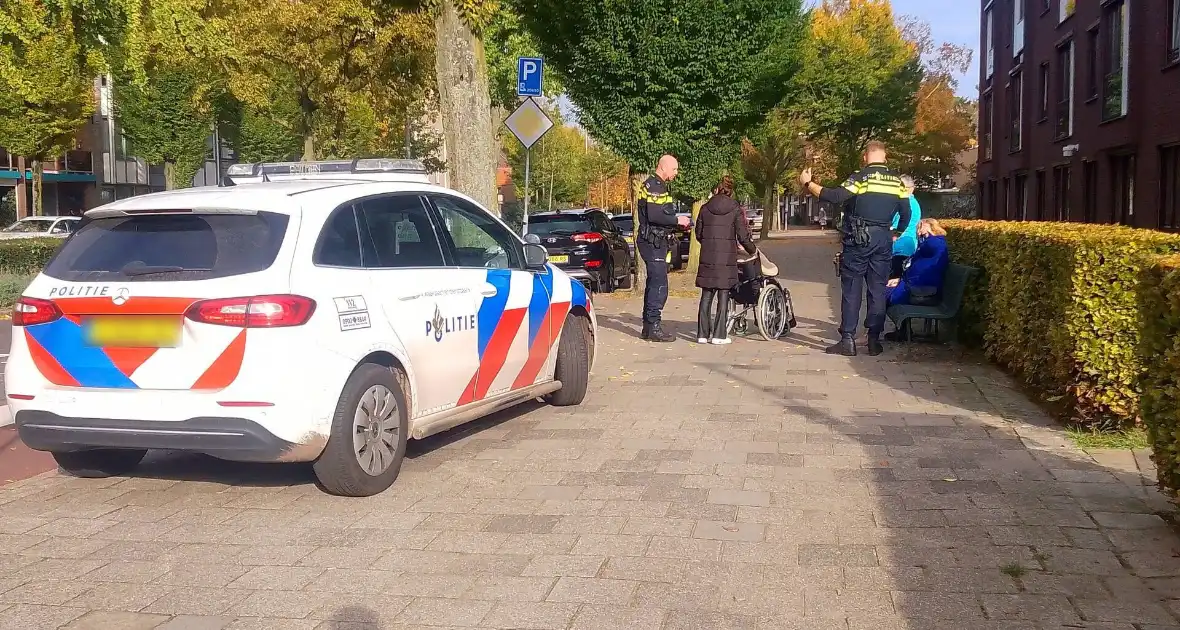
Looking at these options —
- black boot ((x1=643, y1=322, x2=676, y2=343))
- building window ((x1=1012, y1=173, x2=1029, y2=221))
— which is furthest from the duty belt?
building window ((x1=1012, y1=173, x2=1029, y2=221))

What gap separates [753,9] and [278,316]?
15126mm

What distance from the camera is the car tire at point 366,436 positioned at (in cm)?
558

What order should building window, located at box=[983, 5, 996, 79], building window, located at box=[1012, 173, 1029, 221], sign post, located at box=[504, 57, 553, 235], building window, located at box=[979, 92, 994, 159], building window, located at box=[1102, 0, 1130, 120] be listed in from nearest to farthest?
sign post, located at box=[504, 57, 553, 235]
building window, located at box=[1102, 0, 1130, 120]
building window, located at box=[1012, 173, 1029, 221]
building window, located at box=[983, 5, 996, 79]
building window, located at box=[979, 92, 994, 159]

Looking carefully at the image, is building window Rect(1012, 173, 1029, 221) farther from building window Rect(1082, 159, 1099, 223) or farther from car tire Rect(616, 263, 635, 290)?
car tire Rect(616, 263, 635, 290)

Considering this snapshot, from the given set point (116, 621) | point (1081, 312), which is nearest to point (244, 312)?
point (116, 621)

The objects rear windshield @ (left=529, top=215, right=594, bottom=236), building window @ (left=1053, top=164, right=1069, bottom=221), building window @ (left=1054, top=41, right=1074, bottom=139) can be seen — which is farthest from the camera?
building window @ (left=1053, top=164, right=1069, bottom=221)

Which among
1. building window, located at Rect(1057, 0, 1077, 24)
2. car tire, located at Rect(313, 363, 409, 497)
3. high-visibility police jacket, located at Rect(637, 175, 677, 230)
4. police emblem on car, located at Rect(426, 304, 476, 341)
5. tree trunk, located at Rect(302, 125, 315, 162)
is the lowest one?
car tire, located at Rect(313, 363, 409, 497)

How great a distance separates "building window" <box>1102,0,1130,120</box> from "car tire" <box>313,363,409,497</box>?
20139 millimetres

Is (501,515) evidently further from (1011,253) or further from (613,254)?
(613,254)

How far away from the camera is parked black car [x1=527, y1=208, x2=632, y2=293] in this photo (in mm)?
20609

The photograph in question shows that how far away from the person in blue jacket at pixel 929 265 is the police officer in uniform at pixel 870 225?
1.23 feet

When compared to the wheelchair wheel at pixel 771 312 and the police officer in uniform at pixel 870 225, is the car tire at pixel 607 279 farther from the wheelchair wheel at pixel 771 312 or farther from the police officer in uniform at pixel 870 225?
the police officer in uniform at pixel 870 225

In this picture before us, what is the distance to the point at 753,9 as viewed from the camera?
1883 centimetres

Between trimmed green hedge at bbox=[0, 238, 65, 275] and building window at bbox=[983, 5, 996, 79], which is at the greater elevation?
building window at bbox=[983, 5, 996, 79]
